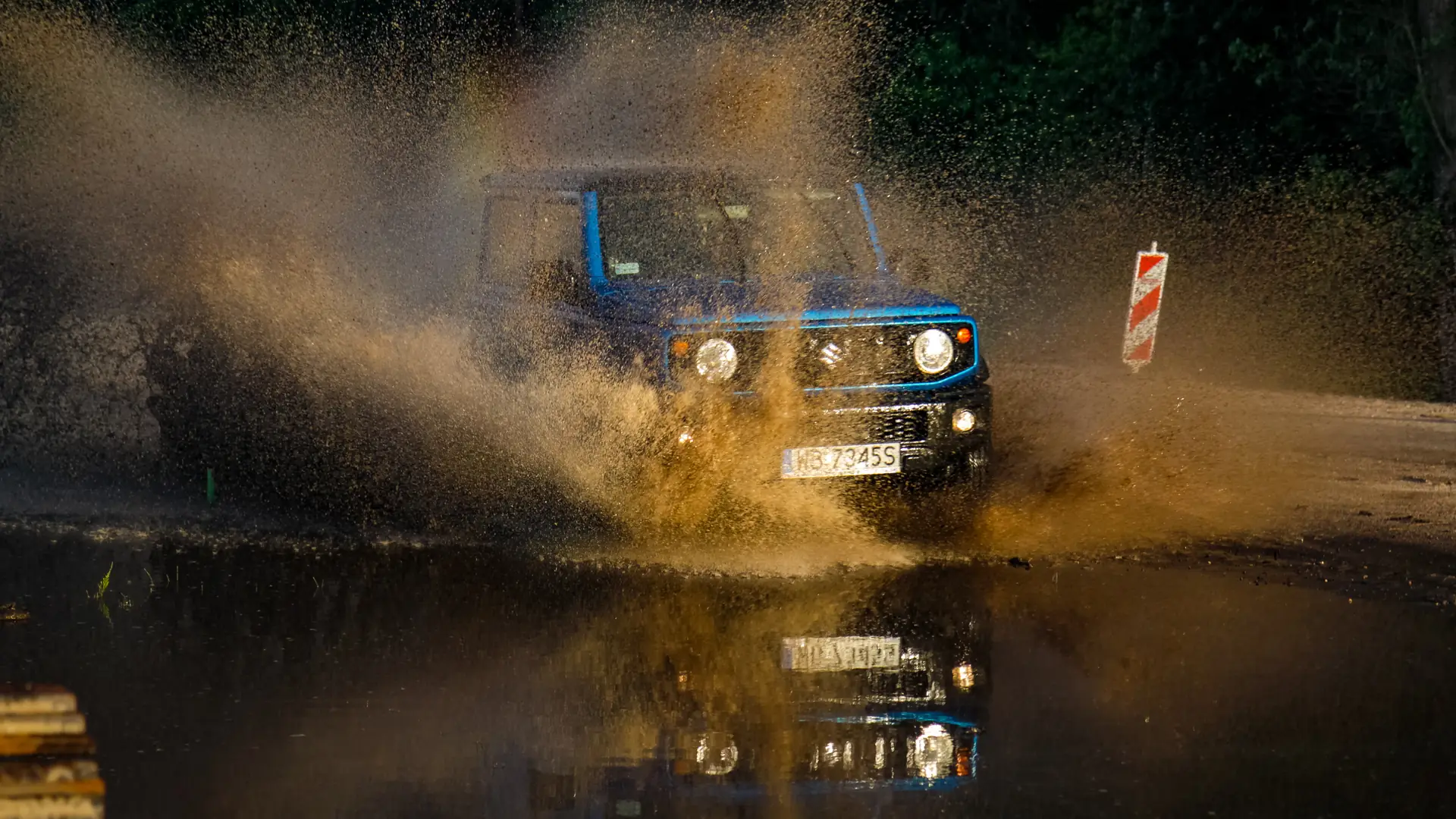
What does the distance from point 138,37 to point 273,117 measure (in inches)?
551

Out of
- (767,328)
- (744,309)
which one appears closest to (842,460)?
(767,328)

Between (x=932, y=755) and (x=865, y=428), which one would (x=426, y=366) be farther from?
(x=932, y=755)

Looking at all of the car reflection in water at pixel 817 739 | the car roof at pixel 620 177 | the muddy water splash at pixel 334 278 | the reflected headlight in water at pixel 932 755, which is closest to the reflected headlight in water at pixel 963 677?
the car reflection in water at pixel 817 739

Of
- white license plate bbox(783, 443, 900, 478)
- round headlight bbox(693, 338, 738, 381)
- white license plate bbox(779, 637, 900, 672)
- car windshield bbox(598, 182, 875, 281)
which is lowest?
white license plate bbox(779, 637, 900, 672)

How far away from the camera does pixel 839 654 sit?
6.98 metres

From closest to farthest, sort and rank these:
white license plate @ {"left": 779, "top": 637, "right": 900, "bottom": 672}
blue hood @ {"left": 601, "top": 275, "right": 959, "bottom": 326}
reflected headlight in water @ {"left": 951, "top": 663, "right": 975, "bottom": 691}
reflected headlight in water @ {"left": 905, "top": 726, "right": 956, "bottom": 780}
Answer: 1. reflected headlight in water @ {"left": 905, "top": 726, "right": 956, "bottom": 780}
2. reflected headlight in water @ {"left": 951, "top": 663, "right": 975, "bottom": 691}
3. white license plate @ {"left": 779, "top": 637, "right": 900, "bottom": 672}
4. blue hood @ {"left": 601, "top": 275, "right": 959, "bottom": 326}

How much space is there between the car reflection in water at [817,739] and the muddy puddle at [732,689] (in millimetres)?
13

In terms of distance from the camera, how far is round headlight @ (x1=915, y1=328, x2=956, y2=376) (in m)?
8.88

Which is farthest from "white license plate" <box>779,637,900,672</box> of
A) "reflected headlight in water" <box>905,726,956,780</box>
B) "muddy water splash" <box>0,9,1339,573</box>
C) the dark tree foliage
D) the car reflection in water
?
the dark tree foliage

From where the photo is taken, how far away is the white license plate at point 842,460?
8672 millimetres

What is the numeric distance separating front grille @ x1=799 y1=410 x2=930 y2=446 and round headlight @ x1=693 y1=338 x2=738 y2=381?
38 centimetres

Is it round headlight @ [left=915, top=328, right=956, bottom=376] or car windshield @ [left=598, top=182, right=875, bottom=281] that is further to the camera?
car windshield @ [left=598, top=182, right=875, bottom=281]

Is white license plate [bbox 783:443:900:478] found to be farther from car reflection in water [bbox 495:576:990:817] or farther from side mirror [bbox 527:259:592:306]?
car reflection in water [bbox 495:576:990:817]

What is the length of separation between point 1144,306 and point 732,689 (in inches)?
402
